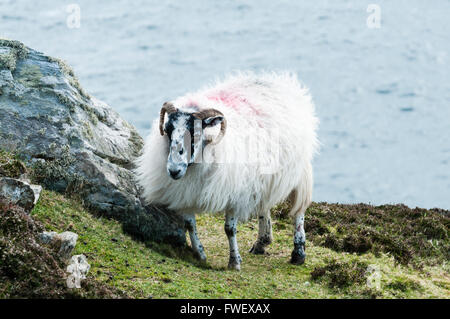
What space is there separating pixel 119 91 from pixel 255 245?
123716 millimetres

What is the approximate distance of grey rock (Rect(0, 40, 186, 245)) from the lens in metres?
10.4

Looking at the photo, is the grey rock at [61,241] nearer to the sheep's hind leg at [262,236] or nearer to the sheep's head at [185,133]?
Result: the sheep's head at [185,133]

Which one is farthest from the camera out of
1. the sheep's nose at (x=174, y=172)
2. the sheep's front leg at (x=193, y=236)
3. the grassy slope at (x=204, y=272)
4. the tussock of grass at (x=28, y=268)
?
the sheep's front leg at (x=193, y=236)

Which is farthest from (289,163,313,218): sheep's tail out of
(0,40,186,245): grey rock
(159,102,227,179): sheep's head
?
(159,102,227,179): sheep's head

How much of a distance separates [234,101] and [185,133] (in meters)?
1.92

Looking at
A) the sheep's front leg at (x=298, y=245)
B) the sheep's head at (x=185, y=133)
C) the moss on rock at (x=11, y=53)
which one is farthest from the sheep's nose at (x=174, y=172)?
the moss on rock at (x=11, y=53)

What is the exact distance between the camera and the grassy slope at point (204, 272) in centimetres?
850

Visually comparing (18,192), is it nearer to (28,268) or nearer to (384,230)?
(28,268)

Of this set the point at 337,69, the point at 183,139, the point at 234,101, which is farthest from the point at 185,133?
the point at 337,69

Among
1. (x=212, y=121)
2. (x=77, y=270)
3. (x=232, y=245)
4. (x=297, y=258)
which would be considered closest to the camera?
(x=77, y=270)

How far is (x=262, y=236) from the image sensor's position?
12.6 m

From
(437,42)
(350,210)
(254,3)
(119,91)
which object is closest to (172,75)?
(119,91)

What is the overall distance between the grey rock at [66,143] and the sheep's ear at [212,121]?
2.21m

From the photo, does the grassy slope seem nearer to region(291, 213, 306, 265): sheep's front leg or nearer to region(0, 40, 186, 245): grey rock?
region(291, 213, 306, 265): sheep's front leg
